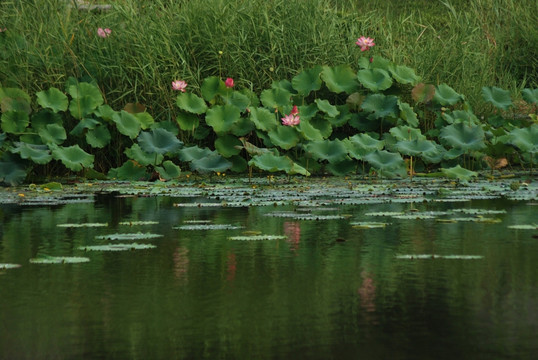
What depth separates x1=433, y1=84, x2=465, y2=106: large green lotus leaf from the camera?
1005 cm

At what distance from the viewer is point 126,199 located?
7.60m

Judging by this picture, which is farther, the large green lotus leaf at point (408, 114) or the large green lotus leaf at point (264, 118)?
the large green lotus leaf at point (408, 114)

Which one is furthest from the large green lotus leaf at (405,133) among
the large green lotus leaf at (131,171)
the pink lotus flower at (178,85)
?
the large green lotus leaf at (131,171)

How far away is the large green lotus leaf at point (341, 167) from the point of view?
9219mm

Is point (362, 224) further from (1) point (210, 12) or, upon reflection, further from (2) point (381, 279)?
(1) point (210, 12)

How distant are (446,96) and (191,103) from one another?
2544 millimetres

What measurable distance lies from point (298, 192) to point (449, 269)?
3429 mm

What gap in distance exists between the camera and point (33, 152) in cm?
891

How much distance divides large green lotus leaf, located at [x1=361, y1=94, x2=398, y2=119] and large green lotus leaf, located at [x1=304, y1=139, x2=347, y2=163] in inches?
31.5

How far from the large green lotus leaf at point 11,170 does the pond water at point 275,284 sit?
2003 millimetres

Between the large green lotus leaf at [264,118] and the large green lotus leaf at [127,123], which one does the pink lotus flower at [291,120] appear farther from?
the large green lotus leaf at [127,123]

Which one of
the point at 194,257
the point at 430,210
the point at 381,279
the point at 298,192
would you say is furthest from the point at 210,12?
the point at 381,279

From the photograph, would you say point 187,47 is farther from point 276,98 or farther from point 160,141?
point 160,141

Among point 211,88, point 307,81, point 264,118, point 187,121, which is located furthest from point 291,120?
point 187,121
